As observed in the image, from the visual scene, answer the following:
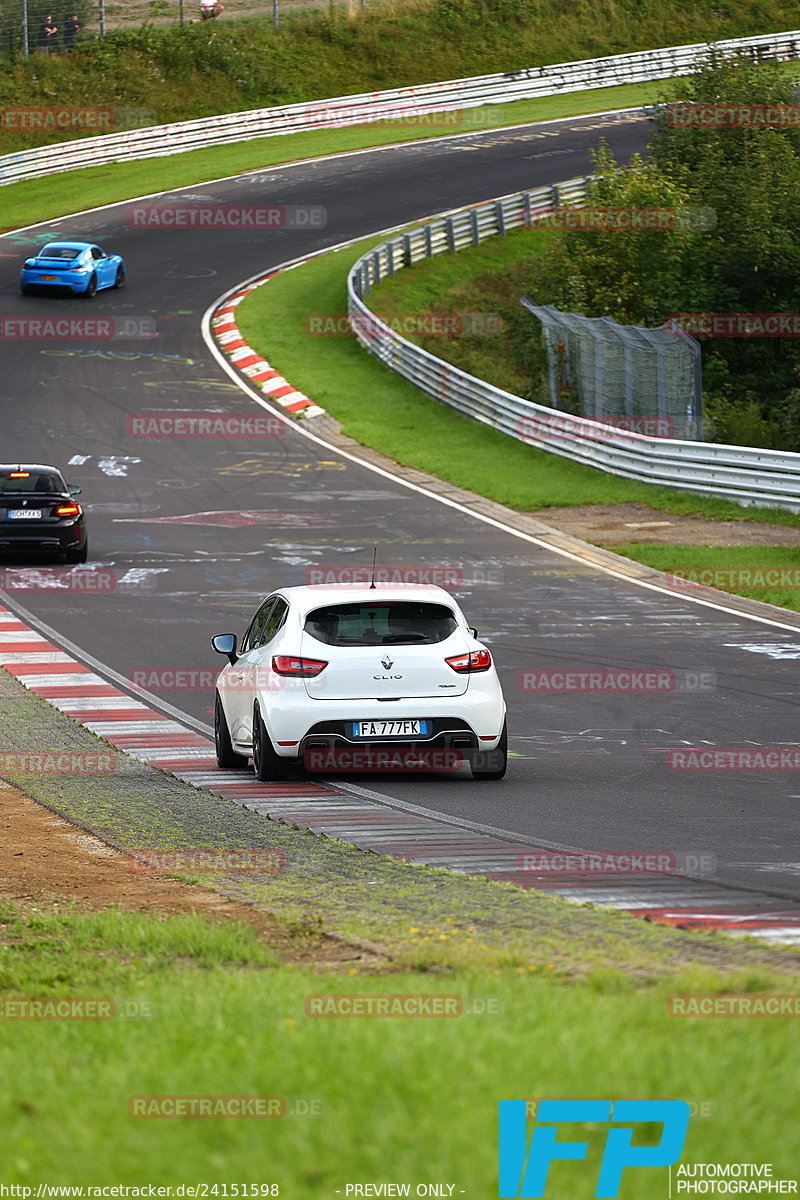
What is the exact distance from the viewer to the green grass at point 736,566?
22422mm

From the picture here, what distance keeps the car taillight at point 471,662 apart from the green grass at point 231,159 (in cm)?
4624

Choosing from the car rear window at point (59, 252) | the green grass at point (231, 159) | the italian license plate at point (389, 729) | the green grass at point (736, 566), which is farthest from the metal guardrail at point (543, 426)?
the italian license plate at point (389, 729)

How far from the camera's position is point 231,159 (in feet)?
208

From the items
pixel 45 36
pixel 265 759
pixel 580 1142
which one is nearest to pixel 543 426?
pixel 265 759

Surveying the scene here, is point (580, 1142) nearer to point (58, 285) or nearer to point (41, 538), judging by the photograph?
point (41, 538)

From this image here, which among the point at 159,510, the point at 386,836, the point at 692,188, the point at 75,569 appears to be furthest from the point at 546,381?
the point at 386,836

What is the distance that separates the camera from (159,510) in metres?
29.0

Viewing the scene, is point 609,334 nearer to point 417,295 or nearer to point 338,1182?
point 417,295

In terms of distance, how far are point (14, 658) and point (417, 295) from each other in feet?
104

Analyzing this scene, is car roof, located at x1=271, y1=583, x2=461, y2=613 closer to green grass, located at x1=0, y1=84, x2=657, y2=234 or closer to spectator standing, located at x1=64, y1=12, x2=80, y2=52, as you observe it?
green grass, located at x1=0, y1=84, x2=657, y2=234

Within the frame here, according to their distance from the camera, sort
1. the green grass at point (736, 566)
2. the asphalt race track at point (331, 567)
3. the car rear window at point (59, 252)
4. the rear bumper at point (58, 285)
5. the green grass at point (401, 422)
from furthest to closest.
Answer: the car rear window at point (59, 252), the rear bumper at point (58, 285), the green grass at point (401, 422), the green grass at point (736, 566), the asphalt race track at point (331, 567)

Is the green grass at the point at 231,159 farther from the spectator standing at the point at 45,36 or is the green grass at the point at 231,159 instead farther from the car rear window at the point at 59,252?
the car rear window at the point at 59,252

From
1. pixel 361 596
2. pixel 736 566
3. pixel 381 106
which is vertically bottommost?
pixel 736 566

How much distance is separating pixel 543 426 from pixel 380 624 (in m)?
22.6
